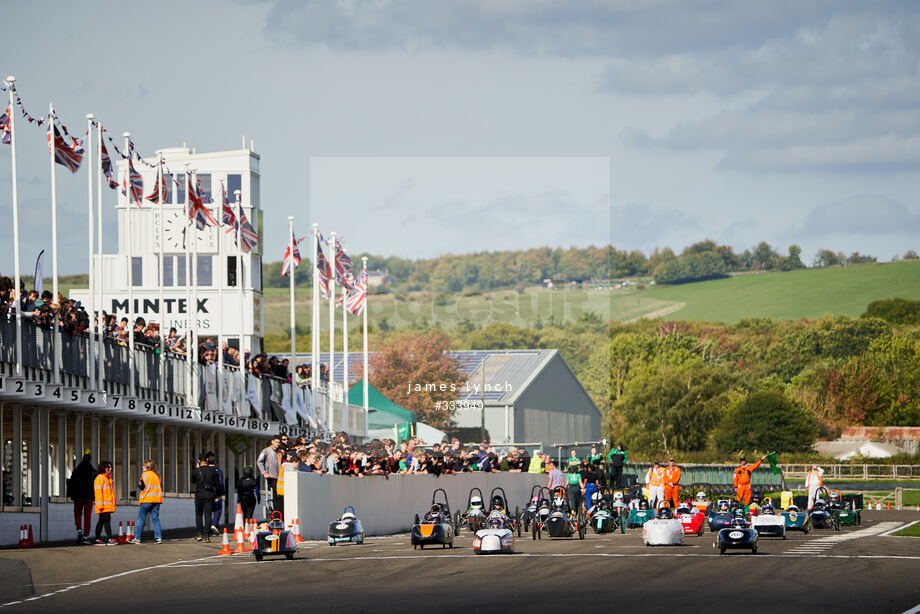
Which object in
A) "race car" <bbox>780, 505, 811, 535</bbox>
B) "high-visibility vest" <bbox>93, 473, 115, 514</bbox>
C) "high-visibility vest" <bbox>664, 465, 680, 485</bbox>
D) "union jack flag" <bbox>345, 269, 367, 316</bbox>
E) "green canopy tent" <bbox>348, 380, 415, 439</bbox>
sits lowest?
"race car" <bbox>780, 505, 811, 535</bbox>

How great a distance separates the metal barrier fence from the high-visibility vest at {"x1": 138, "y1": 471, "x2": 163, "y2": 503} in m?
3.28

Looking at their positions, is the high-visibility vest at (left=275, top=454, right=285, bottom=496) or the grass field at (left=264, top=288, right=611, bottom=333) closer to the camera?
the high-visibility vest at (left=275, top=454, right=285, bottom=496)

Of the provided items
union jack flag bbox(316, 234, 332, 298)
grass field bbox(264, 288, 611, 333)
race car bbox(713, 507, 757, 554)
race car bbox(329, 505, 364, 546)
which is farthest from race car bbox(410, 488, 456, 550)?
grass field bbox(264, 288, 611, 333)

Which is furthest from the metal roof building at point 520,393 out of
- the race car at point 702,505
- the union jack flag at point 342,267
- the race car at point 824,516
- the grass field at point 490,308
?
the race car at point 702,505

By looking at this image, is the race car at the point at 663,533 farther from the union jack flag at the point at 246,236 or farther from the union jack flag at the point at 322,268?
the union jack flag at the point at 322,268

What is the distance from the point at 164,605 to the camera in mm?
18688

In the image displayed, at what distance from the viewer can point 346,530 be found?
104ft

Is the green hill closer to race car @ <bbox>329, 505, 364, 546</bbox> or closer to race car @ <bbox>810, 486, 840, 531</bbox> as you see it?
race car @ <bbox>810, 486, 840, 531</bbox>

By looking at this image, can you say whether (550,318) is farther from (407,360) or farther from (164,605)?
(164,605)

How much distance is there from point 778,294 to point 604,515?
151 metres

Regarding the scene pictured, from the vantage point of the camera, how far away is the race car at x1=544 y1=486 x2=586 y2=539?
33.7 m

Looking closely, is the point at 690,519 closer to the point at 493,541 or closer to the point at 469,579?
the point at 493,541

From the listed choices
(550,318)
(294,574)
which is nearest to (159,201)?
(294,574)

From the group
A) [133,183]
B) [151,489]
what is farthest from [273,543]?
[133,183]
